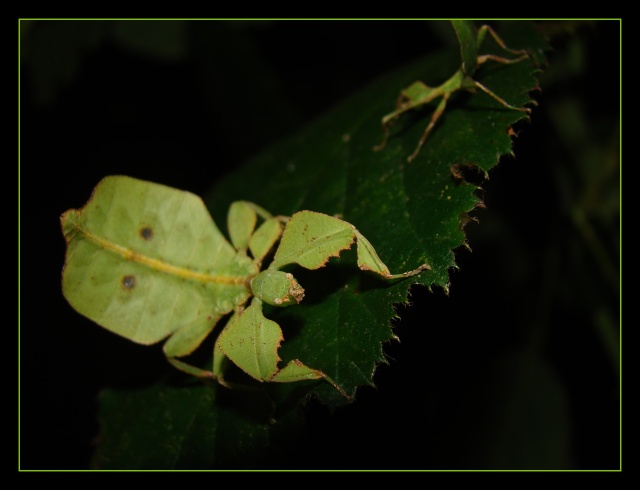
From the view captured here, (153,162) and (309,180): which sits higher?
(153,162)

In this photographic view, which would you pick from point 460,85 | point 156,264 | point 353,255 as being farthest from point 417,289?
point 156,264

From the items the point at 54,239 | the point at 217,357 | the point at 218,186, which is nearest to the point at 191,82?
the point at 218,186

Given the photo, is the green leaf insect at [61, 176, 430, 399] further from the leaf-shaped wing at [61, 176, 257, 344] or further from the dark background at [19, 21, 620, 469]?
the dark background at [19, 21, 620, 469]

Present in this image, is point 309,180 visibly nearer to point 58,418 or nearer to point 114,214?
point 114,214

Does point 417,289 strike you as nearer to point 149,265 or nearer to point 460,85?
point 460,85

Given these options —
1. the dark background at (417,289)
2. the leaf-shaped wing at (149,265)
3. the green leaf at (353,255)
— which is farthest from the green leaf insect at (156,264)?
the dark background at (417,289)

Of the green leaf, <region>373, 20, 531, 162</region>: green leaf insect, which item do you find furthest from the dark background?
<region>373, 20, 531, 162</region>: green leaf insect

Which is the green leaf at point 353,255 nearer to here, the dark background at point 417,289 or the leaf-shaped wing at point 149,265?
the leaf-shaped wing at point 149,265
